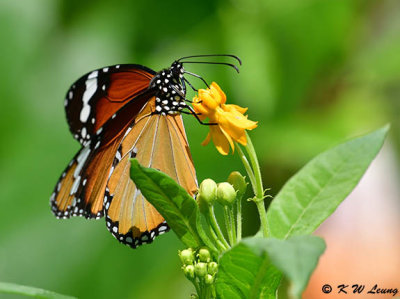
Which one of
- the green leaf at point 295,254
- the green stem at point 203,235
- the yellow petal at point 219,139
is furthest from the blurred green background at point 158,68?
the green leaf at point 295,254

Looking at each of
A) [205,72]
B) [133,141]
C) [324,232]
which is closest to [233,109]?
[133,141]

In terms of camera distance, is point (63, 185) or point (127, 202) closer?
point (127, 202)

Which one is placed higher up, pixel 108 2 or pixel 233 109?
pixel 108 2

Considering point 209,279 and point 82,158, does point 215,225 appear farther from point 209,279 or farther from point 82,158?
point 82,158

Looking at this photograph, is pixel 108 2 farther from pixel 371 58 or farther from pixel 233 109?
pixel 233 109

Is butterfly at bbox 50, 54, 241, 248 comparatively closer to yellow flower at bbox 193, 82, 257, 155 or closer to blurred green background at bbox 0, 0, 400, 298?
yellow flower at bbox 193, 82, 257, 155

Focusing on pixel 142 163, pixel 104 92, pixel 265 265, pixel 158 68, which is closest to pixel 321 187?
pixel 265 265
